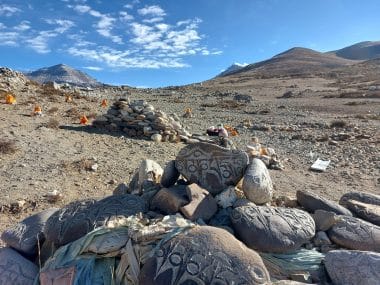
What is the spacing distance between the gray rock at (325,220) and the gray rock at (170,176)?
1758mm

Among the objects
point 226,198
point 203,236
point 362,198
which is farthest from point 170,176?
point 362,198

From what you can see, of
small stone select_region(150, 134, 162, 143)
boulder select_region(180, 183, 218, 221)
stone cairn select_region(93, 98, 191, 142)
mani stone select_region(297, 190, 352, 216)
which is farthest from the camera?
stone cairn select_region(93, 98, 191, 142)

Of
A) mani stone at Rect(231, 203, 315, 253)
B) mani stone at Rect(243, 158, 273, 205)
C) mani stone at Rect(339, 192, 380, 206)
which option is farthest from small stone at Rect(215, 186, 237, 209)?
mani stone at Rect(339, 192, 380, 206)

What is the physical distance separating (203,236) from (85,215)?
1.51 m

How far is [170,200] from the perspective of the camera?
14.3 feet

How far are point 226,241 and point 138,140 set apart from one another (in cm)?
806

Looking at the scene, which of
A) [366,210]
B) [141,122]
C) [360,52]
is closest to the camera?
[366,210]

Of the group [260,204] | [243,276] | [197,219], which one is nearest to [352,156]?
[260,204]

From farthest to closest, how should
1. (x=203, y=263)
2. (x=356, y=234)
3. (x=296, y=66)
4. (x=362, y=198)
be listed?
(x=296, y=66) → (x=362, y=198) → (x=356, y=234) → (x=203, y=263)

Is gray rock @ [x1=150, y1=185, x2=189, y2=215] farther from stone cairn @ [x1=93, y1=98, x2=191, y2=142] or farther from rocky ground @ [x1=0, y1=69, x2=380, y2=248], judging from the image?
stone cairn @ [x1=93, y1=98, x2=191, y2=142]

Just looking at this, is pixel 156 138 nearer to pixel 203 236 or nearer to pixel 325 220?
pixel 325 220

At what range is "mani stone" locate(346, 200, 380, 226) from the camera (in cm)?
458

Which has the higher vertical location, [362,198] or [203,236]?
[203,236]

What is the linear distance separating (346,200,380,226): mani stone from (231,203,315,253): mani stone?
0.91 meters
